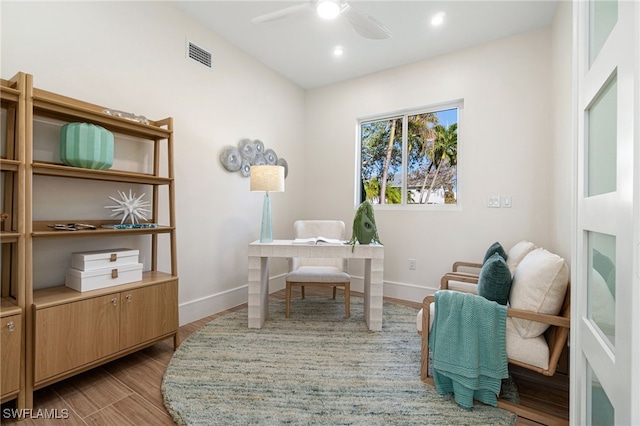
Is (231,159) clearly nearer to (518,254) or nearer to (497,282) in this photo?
(497,282)

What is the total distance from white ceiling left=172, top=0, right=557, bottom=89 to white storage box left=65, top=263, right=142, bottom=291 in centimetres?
233

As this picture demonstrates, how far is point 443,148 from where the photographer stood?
334 centimetres

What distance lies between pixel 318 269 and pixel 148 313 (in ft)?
5.05

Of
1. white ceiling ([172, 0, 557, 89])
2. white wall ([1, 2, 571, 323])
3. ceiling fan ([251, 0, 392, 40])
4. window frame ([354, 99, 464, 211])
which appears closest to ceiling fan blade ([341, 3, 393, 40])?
ceiling fan ([251, 0, 392, 40])

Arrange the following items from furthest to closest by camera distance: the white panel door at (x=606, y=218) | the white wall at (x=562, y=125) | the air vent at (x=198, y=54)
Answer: the air vent at (x=198, y=54) → the white wall at (x=562, y=125) → the white panel door at (x=606, y=218)

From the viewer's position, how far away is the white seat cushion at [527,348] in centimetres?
149

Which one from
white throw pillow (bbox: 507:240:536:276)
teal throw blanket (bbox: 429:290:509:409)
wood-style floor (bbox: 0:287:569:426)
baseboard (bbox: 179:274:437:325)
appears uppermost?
white throw pillow (bbox: 507:240:536:276)

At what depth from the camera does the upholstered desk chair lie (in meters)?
2.79

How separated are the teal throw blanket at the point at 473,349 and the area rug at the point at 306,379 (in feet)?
0.33

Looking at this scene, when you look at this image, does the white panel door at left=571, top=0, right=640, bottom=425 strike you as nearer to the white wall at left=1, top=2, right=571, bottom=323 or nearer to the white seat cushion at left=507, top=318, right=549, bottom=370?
the white seat cushion at left=507, top=318, right=549, bottom=370

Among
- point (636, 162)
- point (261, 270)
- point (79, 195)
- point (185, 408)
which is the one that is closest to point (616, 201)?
point (636, 162)

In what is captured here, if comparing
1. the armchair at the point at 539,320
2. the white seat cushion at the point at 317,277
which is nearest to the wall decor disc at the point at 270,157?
the white seat cushion at the point at 317,277

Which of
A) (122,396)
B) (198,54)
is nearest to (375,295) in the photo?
(122,396)

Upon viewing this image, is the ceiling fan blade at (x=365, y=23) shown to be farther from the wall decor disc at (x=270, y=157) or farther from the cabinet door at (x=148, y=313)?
the cabinet door at (x=148, y=313)
